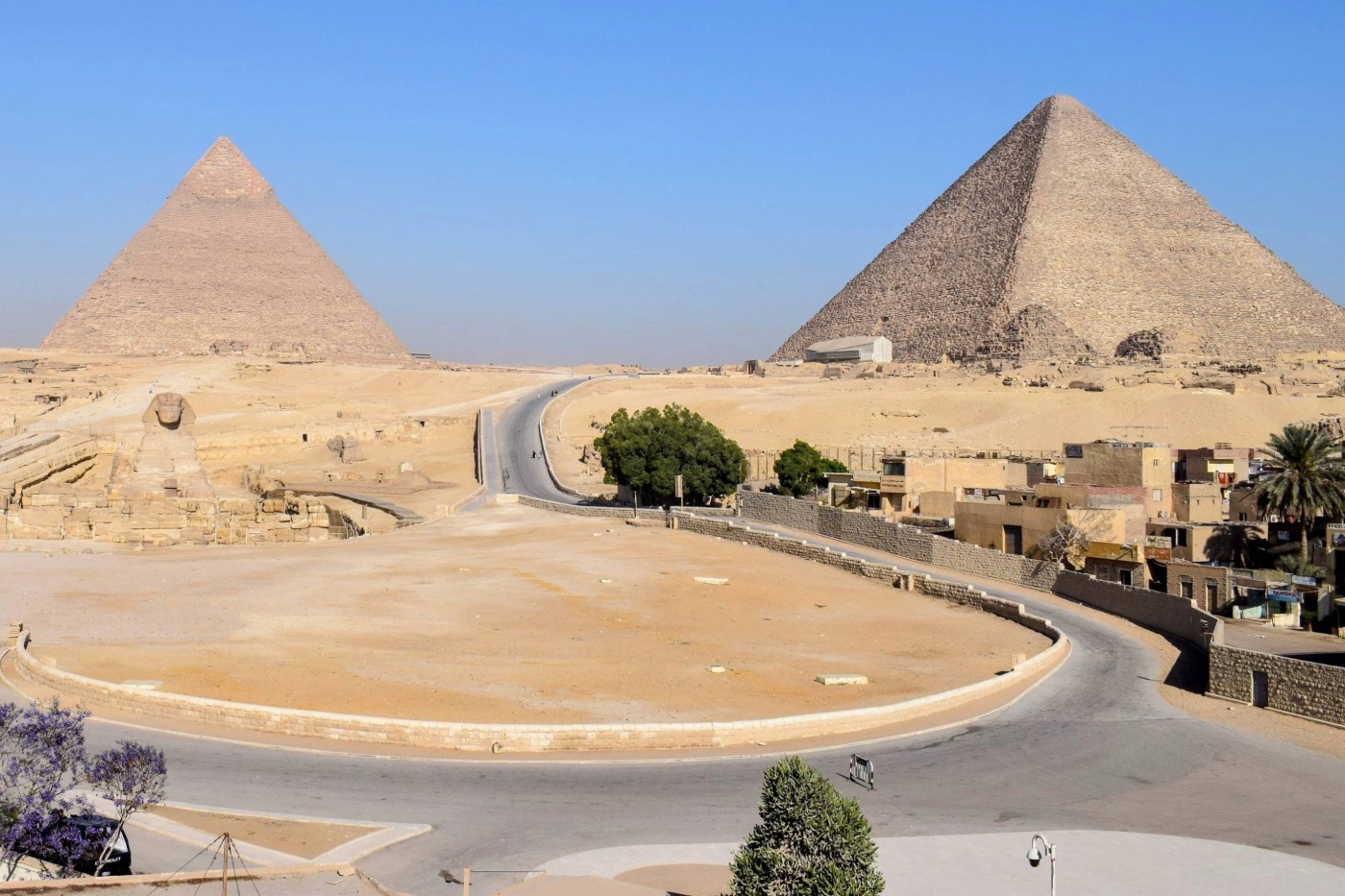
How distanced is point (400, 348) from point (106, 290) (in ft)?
103

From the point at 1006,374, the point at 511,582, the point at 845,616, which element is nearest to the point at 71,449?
the point at 511,582

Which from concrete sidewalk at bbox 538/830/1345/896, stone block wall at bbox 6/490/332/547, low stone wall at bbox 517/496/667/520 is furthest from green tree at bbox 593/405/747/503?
concrete sidewalk at bbox 538/830/1345/896

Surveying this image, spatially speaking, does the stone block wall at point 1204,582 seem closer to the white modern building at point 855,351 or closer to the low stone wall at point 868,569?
the low stone wall at point 868,569

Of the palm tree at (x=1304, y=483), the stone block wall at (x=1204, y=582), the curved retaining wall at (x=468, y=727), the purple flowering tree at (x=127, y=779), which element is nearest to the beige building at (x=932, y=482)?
the palm tree at (x=1304, y=483)

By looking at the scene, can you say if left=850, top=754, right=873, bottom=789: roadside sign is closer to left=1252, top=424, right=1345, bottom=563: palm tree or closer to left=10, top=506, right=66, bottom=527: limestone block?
left=1252, top=424, right=1345, bottom=563: palm tree

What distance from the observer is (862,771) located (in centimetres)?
1252

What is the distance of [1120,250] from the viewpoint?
140m

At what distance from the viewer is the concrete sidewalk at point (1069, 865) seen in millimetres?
10141

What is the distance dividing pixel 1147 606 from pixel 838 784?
37.6 feet

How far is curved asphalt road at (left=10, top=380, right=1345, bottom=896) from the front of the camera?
11008mm

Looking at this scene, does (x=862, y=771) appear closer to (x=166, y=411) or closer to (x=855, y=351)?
(x=166, y=411)

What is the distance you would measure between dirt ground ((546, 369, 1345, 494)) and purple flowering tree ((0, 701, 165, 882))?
38.3 meters

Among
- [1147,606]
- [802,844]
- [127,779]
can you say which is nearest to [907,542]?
[1147,606]

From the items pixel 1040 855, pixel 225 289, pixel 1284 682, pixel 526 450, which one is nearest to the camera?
pixel 1040 855
